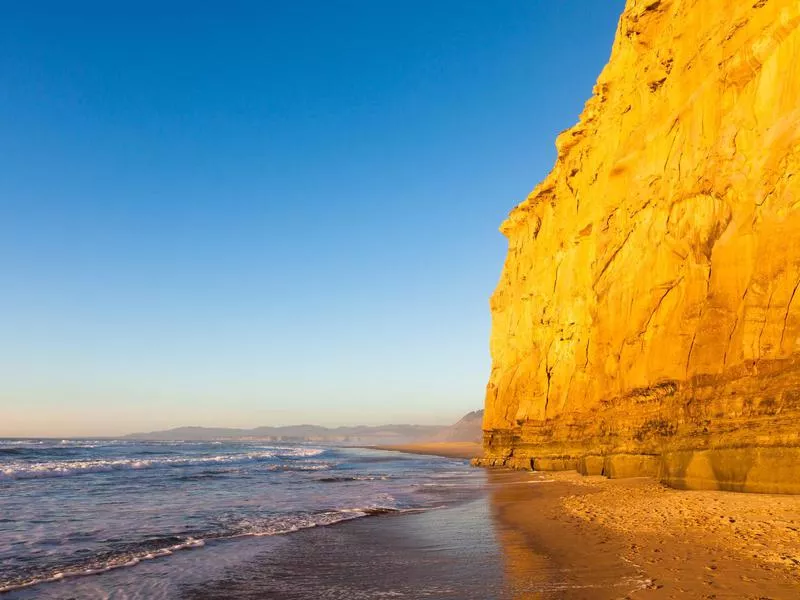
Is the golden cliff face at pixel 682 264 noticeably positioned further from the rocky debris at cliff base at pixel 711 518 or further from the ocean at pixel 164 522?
the ocean at pixel 164 522

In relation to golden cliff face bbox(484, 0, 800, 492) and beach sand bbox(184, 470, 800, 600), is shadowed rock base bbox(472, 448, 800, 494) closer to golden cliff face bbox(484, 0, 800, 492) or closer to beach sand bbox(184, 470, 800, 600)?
golden cliff face bbox(484, 0, 800, 492)

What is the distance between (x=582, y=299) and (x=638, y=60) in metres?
10.9

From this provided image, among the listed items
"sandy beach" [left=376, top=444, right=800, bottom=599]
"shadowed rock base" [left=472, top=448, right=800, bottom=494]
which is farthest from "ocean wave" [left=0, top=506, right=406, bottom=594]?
"shadowed rock base" [left=472, top=448, right=800, bottom=494]

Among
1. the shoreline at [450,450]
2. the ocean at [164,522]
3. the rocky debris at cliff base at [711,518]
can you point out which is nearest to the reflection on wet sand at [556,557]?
the rocky debris at cliff base at [711,518]

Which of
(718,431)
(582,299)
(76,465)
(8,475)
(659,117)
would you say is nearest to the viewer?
(718,431)

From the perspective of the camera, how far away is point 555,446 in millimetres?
26578

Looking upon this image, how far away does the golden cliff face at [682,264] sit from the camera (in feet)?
39.1

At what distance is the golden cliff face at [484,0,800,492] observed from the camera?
11906 millimetres

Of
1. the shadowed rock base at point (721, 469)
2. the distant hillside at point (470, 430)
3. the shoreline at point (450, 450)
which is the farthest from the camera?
the distant hillside at point (470, 430)

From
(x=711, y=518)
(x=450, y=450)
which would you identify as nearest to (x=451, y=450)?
(x=450, y=450)

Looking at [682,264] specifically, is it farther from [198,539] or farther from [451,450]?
[451,450]

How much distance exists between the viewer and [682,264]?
16.1 meters

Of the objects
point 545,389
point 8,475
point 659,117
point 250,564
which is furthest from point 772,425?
point 8,475

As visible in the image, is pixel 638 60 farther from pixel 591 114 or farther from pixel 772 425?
pixel 772 425
